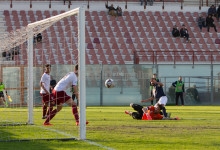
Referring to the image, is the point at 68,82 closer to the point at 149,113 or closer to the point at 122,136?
the point at 122,136

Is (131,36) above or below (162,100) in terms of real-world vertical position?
above

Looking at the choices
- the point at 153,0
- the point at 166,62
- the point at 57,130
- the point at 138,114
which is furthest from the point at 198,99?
the point at 57,130

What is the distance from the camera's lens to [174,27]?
5119cm

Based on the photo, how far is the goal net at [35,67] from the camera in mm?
16469

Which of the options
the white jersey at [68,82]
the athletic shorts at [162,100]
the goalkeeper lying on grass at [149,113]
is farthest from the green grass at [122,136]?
the goalkeeper lying on grass at [149,113]

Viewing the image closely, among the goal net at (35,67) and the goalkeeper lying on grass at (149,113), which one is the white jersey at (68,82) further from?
the goalkeeper lying on grass at (149,113)

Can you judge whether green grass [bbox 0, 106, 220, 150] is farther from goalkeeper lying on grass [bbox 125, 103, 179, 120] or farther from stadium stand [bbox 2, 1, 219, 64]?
stadium stand [bbox 2, 1, 219, 64]

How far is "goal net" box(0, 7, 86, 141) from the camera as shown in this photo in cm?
1647

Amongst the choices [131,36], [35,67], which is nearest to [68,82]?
[35,67]

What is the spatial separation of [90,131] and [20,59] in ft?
45.1

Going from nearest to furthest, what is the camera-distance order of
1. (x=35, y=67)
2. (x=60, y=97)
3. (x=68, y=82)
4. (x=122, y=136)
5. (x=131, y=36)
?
(x=122, y=136) → (x=68, y=82) → (x=60, y=97) → (x=35, y=67) → (x=131, y=36)

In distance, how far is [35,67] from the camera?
37500 mm

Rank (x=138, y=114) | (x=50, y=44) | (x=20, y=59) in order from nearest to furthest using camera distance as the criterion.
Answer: (x=138, y=114), (x=20, y=59), (x=50, y=44)

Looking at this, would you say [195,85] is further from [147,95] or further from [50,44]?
[50,44]
